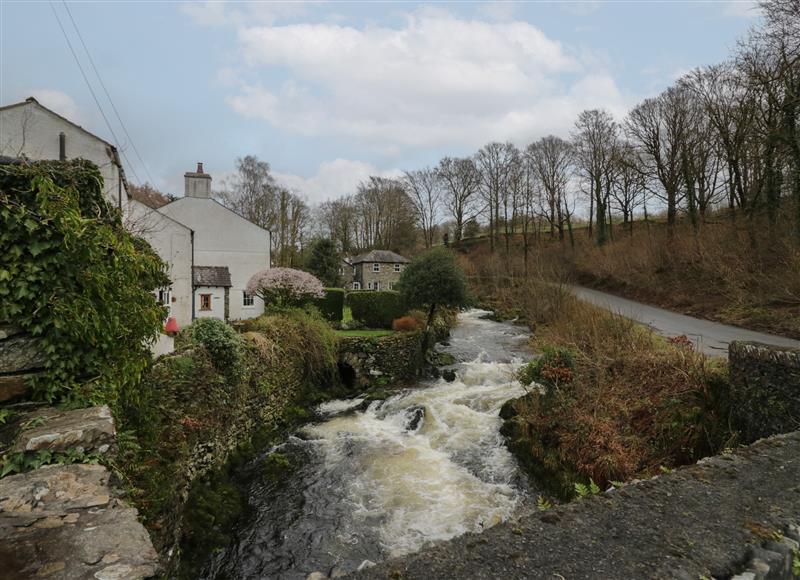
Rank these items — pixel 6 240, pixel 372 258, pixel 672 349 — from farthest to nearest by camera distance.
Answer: pixel 372 258 < pixel 672 349 < pixel 6 240

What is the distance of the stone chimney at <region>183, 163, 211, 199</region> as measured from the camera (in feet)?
79.0

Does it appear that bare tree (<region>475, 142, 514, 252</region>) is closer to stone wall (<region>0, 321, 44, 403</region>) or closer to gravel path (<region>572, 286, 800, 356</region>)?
gravel path (<region>572, 286, 800, 356</region>)

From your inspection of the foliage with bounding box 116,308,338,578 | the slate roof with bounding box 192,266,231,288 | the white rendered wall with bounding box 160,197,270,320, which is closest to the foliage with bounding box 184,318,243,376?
the foliage with bounding box 116,308,338,578

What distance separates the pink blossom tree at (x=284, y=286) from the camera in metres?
17.3

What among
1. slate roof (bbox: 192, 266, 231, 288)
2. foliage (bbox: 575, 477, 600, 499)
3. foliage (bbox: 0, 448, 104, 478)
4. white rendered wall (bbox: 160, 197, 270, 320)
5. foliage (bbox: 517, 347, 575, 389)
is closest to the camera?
foliage (bbox: 0, 448, 104, 478)

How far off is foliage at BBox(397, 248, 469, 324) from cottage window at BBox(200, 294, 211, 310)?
1110cm

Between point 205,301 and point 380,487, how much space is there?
17985 mm

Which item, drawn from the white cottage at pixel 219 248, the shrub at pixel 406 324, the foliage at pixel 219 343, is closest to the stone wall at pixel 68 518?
the foliage at pixel 219 343

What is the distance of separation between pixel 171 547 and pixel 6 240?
4.45 meters

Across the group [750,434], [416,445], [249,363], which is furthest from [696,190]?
[249,363]

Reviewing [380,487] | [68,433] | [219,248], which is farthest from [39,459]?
[219,248]

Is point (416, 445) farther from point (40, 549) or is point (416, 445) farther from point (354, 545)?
point (40, 549)

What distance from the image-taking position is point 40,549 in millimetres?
2328

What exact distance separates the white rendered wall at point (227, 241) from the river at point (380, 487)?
1472 cm
